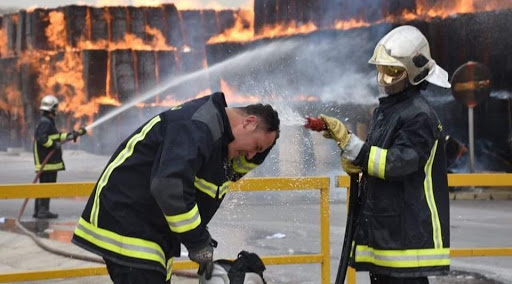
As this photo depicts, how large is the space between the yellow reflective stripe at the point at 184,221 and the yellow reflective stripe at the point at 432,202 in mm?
1070

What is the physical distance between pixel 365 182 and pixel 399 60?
583mm

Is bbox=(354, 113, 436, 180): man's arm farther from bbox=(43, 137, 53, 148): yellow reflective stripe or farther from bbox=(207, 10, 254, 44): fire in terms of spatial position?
bbox=(207, 10, 254, 44): fire

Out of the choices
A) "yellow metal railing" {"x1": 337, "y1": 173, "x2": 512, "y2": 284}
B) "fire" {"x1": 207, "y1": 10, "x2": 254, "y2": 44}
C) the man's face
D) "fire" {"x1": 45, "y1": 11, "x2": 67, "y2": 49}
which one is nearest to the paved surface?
"yellow metal railing" {"x1": 337, "y1": 173, "x2": 512, "y2": 284}

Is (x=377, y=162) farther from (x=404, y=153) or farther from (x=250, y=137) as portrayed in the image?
(x=250, y=137)

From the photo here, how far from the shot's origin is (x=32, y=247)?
757cm

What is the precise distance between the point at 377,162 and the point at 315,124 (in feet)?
1.02

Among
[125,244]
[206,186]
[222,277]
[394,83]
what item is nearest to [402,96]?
[394,83]

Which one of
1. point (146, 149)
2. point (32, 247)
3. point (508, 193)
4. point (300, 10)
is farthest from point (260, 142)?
point (300, 10)

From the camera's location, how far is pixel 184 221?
2.76m

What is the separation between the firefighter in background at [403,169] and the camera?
10.6ft

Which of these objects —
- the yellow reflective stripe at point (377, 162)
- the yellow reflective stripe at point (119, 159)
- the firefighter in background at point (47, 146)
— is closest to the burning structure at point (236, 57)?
the firefighter in background at point (47, 146)

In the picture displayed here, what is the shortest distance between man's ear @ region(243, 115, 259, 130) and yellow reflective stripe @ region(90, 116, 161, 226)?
1.08 feet

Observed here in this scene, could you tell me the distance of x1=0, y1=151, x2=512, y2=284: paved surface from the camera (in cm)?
627

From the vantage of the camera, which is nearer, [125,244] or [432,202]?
[125,244]
